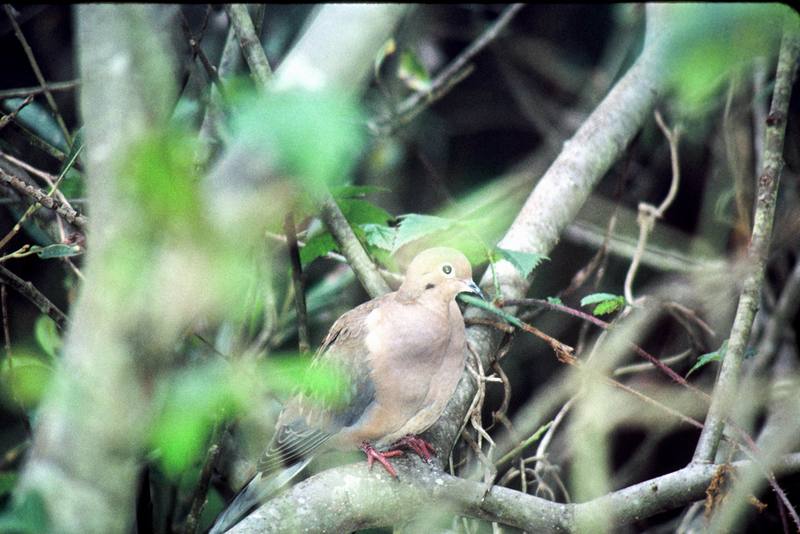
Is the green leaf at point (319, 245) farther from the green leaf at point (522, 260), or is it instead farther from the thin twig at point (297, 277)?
the green leaf at point (522, 260)

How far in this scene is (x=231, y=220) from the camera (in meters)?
0.77

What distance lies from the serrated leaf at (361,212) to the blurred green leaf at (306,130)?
1.59 m

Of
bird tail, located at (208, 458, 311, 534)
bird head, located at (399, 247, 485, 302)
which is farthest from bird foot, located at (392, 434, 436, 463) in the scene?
bird head, located at (399, 247, 485, 302)

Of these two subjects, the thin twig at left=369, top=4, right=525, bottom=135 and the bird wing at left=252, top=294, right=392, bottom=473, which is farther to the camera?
the thin twig at left=369, top=4, right=525, bottom=135

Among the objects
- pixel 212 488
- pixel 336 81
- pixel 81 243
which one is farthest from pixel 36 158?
pixel 336 81

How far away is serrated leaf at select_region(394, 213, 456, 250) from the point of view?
1904 millimetres

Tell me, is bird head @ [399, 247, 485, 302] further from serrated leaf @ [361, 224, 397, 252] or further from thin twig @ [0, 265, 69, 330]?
thin twig @ [0, 265, 69, 330]

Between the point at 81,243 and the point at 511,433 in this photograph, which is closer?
the point at 81,243

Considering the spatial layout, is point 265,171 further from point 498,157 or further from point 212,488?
point 498,157

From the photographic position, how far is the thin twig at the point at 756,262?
1798mm

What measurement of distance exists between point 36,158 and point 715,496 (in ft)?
8.35

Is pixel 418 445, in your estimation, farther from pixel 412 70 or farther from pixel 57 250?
pixel 412 70

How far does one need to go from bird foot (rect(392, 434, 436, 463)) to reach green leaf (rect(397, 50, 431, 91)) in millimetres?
1671

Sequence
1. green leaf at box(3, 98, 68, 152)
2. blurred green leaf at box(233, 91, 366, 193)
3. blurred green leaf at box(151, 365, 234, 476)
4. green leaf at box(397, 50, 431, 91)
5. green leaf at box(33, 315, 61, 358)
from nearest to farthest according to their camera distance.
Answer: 1. blurred green leaf at box(233, 91, 366, 193)
2. blurred green leaf at box(151, 365, 234, 476)
3. green leaf at box(33, 315, 61, 358)
4. green leaf at box(3, 98, 68, 152)
5. green leaf at box(397, 50, 431, 91)
